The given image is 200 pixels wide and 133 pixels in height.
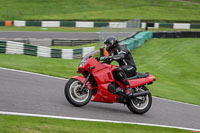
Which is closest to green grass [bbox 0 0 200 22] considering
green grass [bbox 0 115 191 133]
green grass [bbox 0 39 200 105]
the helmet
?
green grass [bbox 0 39 200 105]

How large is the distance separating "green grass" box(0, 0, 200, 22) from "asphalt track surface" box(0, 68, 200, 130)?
80.0ft

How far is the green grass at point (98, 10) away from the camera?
113 feet

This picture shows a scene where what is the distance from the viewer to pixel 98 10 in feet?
127

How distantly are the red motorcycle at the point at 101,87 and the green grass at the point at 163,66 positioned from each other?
9.73 ft

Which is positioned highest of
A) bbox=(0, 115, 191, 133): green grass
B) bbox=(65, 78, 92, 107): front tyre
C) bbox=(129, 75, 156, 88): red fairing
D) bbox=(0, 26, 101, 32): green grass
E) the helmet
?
bbox=(0, 26, 101, 32): green grass

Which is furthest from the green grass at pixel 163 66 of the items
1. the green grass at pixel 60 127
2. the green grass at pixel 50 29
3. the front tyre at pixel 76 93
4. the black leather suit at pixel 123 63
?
the green grass at pixel 50 29

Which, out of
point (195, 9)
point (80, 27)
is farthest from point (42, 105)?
point (195, 9)

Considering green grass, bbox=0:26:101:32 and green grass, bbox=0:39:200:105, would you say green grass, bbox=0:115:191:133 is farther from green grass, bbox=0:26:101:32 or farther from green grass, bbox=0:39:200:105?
green grass, bbox=0:26:101:32

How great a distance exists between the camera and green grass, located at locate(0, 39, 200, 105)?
40.3 ft

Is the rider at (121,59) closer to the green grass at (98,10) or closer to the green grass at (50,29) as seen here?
the green grass at (50,29)

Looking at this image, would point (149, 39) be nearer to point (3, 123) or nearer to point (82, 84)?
point (82, 84)

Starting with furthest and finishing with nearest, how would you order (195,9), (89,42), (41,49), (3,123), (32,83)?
(195,9)
(89,42)
(41,49)
(32,83)
(3,123)

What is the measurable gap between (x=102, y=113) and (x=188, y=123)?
7.29 ft

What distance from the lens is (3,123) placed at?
580cm
